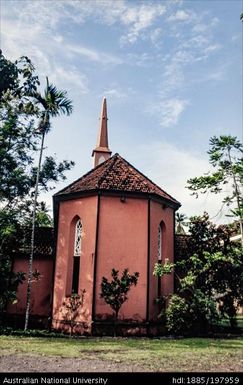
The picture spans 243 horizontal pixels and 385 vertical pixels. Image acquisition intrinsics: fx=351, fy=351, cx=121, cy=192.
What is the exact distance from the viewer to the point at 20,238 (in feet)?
69.4

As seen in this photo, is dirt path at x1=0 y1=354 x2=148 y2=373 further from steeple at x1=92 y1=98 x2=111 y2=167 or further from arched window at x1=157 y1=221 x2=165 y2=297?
Result: steeple at x1=92 y1=98 x2=111 y2=167

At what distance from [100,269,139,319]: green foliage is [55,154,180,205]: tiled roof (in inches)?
174

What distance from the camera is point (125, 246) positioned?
1692 centimetres

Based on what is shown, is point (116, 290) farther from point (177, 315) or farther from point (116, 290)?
point (177, 315)

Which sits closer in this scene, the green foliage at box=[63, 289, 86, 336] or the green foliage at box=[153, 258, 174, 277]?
the green foliage at box=[63, 289, 86, 336]

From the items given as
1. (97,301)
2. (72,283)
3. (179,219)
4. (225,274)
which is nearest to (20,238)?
(72,283)

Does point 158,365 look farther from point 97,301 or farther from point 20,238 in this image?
point 20,238

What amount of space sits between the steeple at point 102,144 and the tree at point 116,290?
16477mm

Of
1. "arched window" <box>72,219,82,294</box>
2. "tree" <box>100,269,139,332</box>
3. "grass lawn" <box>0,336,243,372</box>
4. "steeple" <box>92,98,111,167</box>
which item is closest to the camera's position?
"grass lawn" <box>0,336,243,372</box>

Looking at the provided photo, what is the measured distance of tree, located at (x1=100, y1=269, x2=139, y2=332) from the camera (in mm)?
15039

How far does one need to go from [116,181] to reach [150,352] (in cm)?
920

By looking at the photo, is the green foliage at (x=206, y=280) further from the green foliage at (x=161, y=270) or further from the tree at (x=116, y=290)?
the tree at (x=116, y=290)

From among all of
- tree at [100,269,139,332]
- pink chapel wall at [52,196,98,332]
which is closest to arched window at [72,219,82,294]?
pink chapel wall at [52,196,98,332]

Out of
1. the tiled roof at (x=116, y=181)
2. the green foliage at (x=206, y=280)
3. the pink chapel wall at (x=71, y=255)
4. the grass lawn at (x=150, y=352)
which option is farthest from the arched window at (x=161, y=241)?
the grass lawn at (x=150, y=352)
